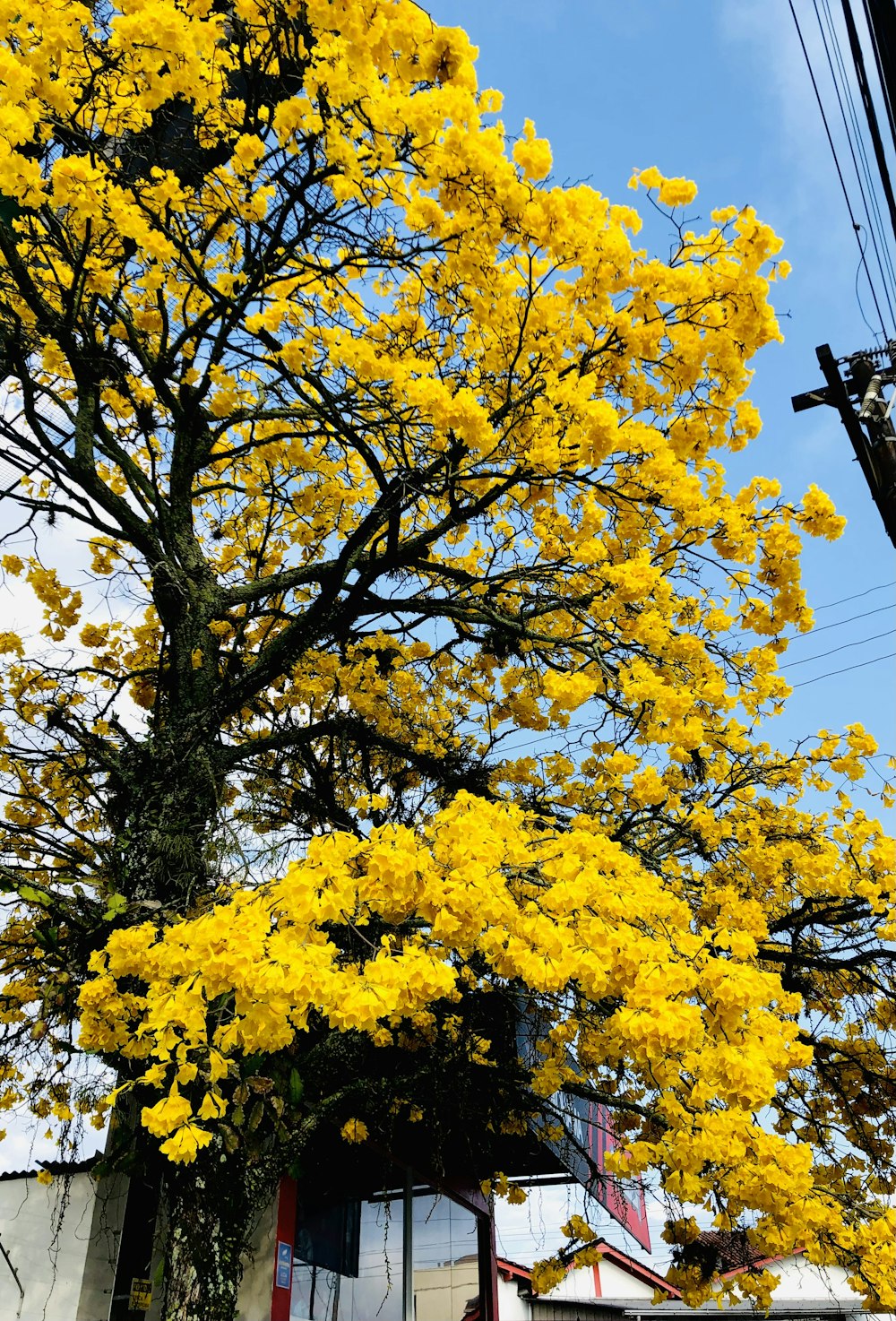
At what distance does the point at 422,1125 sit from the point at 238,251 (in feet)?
20.5

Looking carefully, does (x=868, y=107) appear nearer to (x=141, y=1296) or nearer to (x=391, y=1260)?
(x=141, y=1296)

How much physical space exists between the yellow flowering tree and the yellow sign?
1.32 metres

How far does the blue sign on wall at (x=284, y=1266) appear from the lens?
613 cm

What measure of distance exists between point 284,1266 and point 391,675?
13.0 ft

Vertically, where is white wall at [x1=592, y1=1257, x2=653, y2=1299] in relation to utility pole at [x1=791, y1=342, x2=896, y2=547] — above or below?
below

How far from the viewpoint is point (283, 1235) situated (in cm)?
631

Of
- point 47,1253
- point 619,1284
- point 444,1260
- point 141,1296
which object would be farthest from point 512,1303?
point 141,1296

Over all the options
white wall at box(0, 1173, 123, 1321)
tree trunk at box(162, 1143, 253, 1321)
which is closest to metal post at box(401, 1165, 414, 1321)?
white wall at box(0, 1173, 123, 1321)

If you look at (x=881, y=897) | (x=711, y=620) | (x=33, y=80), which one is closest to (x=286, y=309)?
(x=33, y=80)

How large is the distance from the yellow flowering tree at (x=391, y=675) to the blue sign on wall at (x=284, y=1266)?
0.80 metres

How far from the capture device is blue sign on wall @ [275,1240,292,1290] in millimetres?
6129

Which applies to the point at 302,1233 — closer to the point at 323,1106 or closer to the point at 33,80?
the point at 323,1106

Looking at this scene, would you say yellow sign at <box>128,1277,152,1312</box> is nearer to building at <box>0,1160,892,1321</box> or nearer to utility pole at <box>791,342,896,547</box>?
building at <box>0,1160,892,1321</box>

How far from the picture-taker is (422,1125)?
7.25 meters
